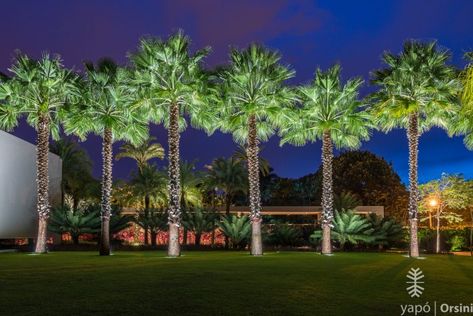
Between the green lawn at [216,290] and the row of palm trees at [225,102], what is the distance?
38.0ft

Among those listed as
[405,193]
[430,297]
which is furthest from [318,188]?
[430,297]

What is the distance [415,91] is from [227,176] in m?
29.8

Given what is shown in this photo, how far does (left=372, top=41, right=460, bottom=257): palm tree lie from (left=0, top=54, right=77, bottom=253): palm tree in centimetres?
1739

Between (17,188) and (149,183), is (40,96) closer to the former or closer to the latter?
(17,188)

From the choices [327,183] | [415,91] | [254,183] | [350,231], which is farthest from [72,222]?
[415,91]

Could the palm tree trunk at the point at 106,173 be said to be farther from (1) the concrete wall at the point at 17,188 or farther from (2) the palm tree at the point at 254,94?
(1) the concrete wall at the point at 17,188

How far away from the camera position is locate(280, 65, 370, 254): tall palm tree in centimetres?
3428

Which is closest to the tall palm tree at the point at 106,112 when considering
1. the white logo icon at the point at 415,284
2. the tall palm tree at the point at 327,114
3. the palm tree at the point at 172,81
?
the palm tree at the point at 172,81

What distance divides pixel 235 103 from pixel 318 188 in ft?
171

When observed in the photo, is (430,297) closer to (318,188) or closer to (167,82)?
(167,82)

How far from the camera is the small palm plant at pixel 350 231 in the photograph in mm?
38688

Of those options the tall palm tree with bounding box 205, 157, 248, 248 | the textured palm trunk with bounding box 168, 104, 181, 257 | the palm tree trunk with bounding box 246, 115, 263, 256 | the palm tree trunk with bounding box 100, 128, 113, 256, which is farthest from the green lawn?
the tall palm tree with bounding box 205, 157, 248, 248

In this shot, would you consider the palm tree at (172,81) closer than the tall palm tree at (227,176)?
Yes

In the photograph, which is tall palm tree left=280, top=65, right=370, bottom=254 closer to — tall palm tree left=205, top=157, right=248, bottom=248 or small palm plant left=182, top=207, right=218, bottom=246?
small palm plant left=182, top=207, right=218, bottom=246
